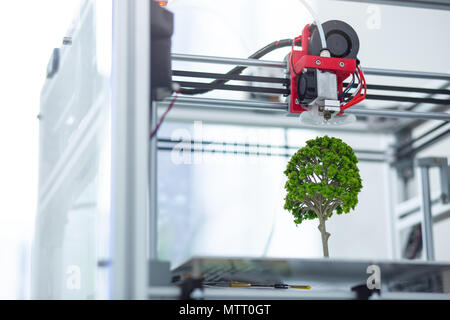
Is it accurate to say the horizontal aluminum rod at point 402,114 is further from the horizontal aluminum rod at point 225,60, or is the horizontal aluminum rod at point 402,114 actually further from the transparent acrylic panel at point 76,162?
the transparent acrylic panel at point 76,162

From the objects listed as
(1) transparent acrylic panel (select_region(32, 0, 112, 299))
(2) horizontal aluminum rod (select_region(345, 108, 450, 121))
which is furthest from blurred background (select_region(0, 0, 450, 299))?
(2) horizontal aluminum rod (select_region(345, 108, 450, 121))

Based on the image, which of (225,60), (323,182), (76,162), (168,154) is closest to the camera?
(76,162)

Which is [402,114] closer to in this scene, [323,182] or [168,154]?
[323,182]

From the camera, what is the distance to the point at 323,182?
4.08 feet

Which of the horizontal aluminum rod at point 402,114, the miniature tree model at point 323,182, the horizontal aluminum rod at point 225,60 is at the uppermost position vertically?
the horizontal aluminum rod at point 225,60

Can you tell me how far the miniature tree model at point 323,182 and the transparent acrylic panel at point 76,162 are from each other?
0.43 metres

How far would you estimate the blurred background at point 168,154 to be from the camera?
1.10 meters

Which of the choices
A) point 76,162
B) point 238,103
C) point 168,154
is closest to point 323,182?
point 238,103

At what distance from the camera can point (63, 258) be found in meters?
1.12

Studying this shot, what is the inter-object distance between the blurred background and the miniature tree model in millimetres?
273

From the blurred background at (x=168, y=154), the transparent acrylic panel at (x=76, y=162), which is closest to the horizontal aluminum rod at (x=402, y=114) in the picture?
the blurred background at (x=168, y=154)

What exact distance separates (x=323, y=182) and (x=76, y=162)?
1.63 ft
